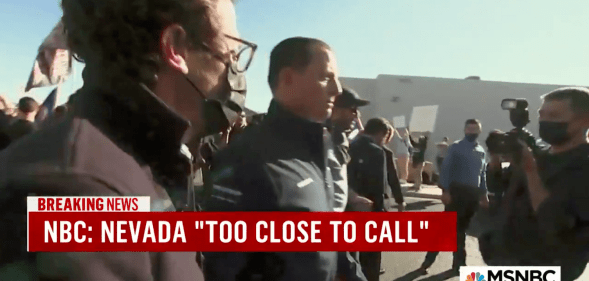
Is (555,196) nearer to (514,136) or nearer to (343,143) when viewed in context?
(514,136)

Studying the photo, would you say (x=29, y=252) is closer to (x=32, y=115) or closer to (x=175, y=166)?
(x=175, y=166)

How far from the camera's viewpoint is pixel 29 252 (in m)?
0.57

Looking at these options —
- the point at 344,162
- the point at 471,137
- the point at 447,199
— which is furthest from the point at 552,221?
the point at 471,137

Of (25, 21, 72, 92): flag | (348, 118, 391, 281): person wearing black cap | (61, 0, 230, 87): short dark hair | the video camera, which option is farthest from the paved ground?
(25, 21, 72, 92): flag

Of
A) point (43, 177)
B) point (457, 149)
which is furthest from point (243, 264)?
point (457, 149)

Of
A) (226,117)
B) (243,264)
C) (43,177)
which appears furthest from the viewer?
(243,264)

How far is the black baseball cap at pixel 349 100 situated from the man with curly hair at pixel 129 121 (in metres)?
1.46

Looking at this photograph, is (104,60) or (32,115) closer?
(104,60)

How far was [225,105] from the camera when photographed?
1090mm

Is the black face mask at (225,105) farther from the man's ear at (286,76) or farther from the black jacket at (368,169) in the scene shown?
the black jacket at (368,169)

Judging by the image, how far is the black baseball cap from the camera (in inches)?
101

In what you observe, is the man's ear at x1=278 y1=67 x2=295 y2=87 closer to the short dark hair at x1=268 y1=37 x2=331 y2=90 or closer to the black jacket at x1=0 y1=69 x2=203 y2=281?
the short dark hair at x1=268 y1=37 x2=331 y2=90

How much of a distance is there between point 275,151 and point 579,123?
1291 mm

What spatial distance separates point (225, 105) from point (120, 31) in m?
0.32
